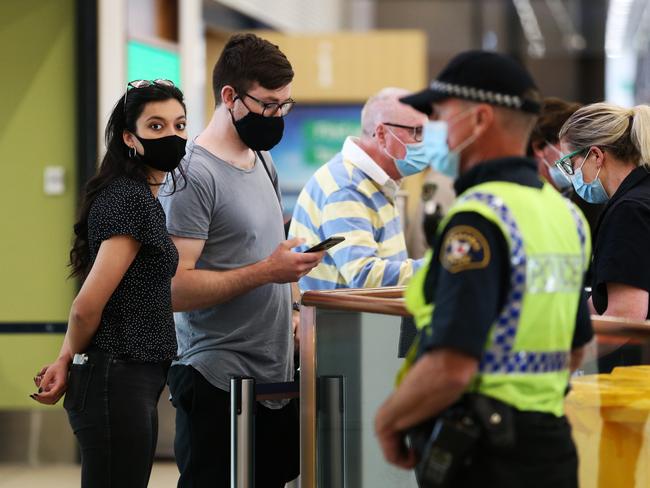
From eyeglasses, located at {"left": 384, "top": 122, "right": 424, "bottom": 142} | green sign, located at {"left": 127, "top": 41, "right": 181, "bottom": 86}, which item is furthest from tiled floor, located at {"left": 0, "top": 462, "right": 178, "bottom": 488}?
eyeglasses, located at {"left": 384, "top": 122, "right": 424, "bottom": 142}

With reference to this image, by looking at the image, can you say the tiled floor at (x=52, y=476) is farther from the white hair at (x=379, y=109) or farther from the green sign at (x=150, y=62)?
the white hair at (x=379, y=109)

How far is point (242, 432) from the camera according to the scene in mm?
3041

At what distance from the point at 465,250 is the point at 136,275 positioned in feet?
3.81

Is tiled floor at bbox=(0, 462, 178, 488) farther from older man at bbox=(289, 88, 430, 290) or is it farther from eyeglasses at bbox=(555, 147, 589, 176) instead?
eyeglasses at bbox=(555, 147, 589, 176)

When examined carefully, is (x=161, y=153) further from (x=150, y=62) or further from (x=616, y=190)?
(x=150, y=62)

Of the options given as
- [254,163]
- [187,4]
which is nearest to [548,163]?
[254,163]

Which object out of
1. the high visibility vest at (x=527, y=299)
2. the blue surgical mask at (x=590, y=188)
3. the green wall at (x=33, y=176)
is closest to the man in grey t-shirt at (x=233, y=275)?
the blue surgical mask at (x=590, y=188)

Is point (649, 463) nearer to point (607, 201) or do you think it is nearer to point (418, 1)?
point (607, 201)

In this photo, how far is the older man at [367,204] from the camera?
3.43m

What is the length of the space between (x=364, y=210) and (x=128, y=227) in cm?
94

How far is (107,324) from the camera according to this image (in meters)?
2.83

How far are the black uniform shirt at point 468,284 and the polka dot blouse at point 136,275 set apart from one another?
3.41 feet

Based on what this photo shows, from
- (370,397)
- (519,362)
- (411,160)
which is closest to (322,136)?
(411,160)

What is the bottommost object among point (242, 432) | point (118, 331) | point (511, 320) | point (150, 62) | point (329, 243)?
point (242, 432)
